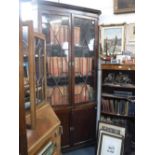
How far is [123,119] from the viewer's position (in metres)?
3.27

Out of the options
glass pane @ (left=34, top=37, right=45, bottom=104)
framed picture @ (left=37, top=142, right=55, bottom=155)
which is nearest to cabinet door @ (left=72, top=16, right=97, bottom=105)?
glass pane @ (left=34, top=37, right=45, bottom=104)

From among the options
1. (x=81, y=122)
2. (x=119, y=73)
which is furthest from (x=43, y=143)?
(x=119, y=73)

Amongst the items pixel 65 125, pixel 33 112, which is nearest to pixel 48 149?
pixel 33 112

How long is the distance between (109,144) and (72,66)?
3.90ft

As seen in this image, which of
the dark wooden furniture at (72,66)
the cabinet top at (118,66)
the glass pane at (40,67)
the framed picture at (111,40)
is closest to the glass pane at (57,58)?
the dark wooden furniture at (72,66)

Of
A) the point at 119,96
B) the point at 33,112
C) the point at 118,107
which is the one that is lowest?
the point at 118,107

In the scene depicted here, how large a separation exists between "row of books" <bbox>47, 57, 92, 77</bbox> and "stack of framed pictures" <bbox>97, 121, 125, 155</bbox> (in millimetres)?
861

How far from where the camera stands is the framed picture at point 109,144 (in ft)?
9.13

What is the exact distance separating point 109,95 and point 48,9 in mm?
1517

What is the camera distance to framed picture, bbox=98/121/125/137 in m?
2.84

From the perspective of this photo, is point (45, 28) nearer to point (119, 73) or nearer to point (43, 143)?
point (119, 73)

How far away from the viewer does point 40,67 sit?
2.15m

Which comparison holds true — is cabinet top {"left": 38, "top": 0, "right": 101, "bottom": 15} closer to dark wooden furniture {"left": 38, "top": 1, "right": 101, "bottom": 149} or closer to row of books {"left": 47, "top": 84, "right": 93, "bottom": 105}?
dark wooden furniture {"left": 38, "top": 1, "right": 101, "bottom": 149}

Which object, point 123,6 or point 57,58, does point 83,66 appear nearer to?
point 57,58
